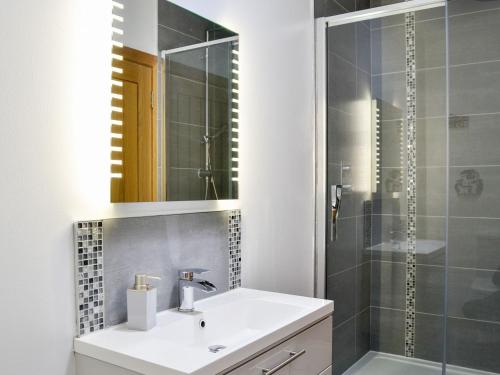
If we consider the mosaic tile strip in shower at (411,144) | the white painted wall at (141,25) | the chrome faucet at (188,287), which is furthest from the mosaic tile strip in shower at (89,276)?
the mosaic tile strip in shower at (411,144)

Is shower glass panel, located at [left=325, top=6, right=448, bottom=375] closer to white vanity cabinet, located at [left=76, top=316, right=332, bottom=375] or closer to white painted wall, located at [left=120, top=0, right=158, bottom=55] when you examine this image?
white vanity cabinet, located at [left=76, top=316, right=332, bottom=375]

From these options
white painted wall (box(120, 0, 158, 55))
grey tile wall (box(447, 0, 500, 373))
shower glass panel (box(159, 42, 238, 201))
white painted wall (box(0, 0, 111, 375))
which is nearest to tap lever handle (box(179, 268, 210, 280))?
shower glass panel (box(159, 42, 238, 201))

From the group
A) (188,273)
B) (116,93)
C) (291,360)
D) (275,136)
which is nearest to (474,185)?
(275,136)

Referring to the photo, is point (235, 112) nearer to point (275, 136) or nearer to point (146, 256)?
point (275, 136)

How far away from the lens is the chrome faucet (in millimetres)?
1469

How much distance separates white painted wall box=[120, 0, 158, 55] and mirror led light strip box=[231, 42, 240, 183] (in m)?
0.43

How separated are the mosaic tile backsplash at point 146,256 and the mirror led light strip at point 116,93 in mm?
172

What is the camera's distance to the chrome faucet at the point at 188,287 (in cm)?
147

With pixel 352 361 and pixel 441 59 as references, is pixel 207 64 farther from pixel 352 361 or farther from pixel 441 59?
A: pixel 352 361

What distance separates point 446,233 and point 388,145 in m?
0.49

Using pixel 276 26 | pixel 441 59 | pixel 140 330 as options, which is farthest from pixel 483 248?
pixel 140 330

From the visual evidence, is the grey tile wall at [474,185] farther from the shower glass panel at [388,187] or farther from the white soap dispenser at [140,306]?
the white soap dispenser at [140,306]

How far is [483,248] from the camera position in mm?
1998

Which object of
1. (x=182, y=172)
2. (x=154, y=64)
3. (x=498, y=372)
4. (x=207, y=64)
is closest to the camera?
(x=154, y=64)
